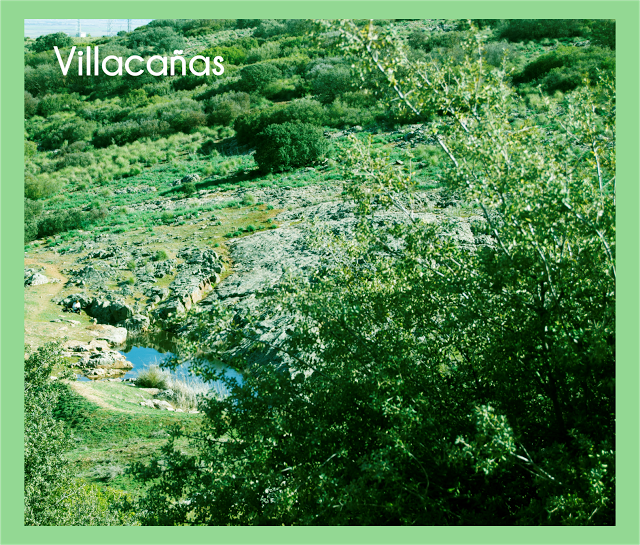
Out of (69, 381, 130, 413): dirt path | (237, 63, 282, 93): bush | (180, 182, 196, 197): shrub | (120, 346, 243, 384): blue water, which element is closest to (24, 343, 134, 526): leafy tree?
(69, 381, 130, 413): dirt path

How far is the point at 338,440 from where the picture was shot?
3992 millimetres

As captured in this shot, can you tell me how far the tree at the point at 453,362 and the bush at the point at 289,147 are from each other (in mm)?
19855

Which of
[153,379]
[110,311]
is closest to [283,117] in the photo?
[110,311]

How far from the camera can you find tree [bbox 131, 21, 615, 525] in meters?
3.43

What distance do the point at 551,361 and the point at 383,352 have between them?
108 centimetres

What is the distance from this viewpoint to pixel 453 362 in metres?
4.42

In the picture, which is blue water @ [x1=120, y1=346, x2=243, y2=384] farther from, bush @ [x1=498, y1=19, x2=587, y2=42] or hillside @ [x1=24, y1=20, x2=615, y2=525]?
bush @ [x1=498, y1=19, x2=587, y2=42]

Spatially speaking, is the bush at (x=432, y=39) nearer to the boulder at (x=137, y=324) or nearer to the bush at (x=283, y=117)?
the bush at (x=283, y=117)

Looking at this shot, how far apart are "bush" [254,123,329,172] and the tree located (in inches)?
782

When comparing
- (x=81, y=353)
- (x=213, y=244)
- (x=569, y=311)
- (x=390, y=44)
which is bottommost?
(x=81, y=353)

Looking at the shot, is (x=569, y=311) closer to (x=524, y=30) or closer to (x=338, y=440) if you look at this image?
(x=338, y=440)

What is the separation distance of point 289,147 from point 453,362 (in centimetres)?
2050
